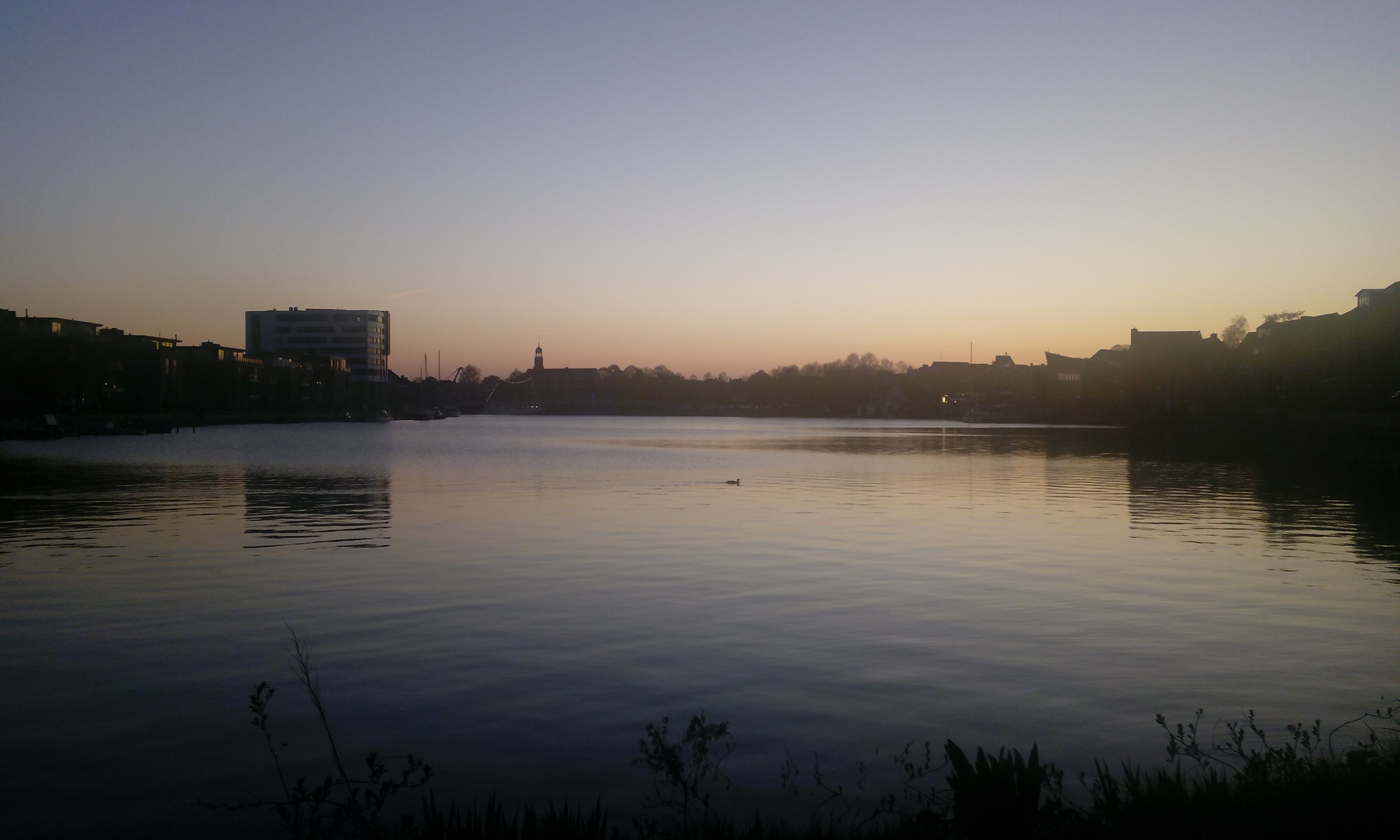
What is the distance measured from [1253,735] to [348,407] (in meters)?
184

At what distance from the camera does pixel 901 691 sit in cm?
1022

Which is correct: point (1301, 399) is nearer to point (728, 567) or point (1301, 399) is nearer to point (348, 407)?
point (728, 567)

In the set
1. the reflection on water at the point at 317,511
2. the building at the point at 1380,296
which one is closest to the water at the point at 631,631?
the reflection on water at the point at 317,511

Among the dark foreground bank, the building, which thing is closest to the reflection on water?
the dark foreground bank

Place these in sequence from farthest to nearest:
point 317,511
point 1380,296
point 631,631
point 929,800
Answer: point 1380,296 → point 317,511 → point 631,631 → point 929,800

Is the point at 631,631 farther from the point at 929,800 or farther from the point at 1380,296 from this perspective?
the point at 1380,296

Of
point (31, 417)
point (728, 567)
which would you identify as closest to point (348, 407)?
point (31, 417)

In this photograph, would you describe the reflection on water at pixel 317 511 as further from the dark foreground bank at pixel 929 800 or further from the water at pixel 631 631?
the dark foreground bank at pixel 929 800

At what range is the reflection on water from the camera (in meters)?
21.9

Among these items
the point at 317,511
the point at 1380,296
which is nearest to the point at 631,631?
the point at 317,511

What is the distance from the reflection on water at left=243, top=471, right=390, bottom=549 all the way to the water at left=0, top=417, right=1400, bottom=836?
0.22 metres

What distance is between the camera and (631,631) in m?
13.0

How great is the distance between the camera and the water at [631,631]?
27.8 feet

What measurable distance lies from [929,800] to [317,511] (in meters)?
23.8
